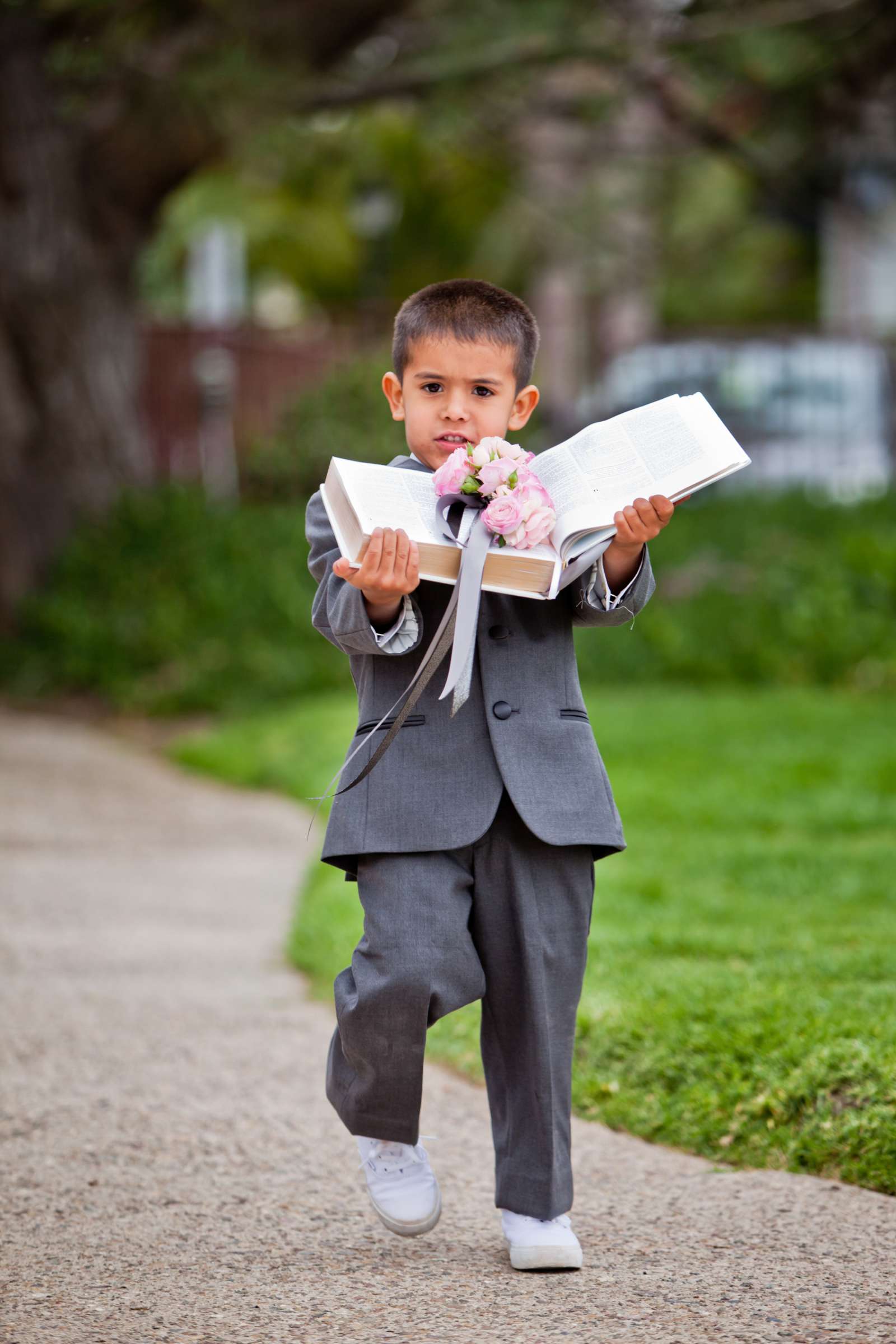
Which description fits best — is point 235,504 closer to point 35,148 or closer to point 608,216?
point 35,148

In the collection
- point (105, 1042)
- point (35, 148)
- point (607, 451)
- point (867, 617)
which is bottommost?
point (105, 1042)

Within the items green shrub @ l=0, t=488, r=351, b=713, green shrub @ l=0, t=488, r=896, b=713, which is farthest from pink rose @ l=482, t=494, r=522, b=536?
green shrub @ l=0, t=488, r=351, b=713

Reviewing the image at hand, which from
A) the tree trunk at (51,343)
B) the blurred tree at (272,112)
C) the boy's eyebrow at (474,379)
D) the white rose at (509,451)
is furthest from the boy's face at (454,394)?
the tree trunk at (51,343)

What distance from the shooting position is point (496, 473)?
2275mm

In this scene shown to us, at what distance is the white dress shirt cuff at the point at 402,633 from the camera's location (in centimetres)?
234

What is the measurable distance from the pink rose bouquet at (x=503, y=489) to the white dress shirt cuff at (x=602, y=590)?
143 mm

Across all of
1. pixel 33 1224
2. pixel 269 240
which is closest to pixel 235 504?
pixel 33 1224

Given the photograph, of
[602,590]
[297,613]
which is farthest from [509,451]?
[297,613]

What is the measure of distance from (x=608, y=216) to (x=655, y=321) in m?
14.1

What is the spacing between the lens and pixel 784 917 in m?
4.78

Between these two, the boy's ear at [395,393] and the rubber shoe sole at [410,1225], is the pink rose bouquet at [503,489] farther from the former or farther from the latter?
the rubber shoe sole at [410,1225]

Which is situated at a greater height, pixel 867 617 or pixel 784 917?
pixel 867 617

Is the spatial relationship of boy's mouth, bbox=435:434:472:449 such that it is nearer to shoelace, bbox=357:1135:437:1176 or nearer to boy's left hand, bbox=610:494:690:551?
boy's left hand, bbox=610:494:690:551

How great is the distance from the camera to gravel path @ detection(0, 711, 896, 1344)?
223cm
